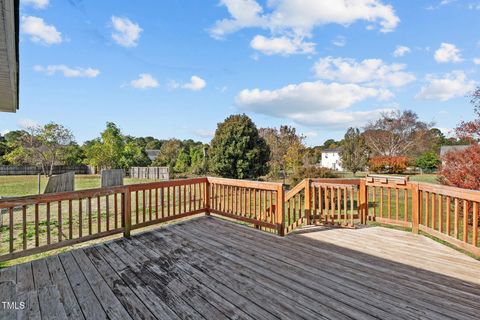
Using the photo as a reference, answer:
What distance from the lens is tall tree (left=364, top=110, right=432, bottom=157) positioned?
28.1 m

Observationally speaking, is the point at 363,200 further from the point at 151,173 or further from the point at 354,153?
the point at 151,173

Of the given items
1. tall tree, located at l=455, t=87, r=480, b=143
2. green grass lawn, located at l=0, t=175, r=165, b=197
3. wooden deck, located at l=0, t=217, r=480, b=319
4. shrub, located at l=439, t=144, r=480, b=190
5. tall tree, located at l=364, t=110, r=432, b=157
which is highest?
tall tree, located at l=364, t=110, r=432, b=157

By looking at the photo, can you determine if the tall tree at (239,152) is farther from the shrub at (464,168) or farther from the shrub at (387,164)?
the shrub at (387,164)

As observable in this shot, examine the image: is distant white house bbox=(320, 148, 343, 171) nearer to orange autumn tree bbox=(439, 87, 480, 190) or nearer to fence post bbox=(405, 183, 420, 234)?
orange autumn tree bbox=(439, 87, 480, 190)

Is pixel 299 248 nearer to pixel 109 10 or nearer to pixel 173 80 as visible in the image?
pixel 109 10

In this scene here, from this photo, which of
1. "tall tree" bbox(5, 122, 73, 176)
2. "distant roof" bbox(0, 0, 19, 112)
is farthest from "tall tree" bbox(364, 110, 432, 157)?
"tall tree" bbox(5, 122, 73, 176)

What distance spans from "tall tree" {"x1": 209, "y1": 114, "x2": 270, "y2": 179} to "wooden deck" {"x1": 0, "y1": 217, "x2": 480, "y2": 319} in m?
10.9

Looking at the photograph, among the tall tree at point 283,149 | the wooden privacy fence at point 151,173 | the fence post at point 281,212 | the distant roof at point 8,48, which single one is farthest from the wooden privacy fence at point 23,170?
the fence post at point 281,212

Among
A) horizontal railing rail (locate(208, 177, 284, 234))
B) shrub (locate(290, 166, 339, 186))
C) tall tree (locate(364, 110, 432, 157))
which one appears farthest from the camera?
tall tree (locate(364, 110, 432, 157))

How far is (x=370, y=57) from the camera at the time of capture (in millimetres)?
10688

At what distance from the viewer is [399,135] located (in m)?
28.8

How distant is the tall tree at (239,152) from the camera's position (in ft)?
47.6

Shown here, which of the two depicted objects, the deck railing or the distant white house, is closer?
the deck railing

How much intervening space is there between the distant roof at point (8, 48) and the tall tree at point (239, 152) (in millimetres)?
11020
